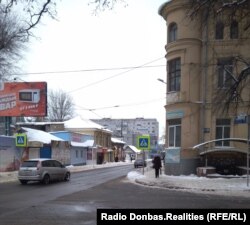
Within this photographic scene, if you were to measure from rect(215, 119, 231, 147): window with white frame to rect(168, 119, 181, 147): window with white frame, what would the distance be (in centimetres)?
275

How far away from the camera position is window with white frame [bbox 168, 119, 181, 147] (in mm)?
35691

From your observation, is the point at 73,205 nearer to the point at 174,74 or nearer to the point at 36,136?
the point at 174,74

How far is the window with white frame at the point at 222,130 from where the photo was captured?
113ft

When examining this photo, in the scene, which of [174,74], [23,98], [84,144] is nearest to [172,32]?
[174,74]

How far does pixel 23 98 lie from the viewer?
Result: 48.9m

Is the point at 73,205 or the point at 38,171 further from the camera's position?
the point at 38,171

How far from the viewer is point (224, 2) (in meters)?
16.7

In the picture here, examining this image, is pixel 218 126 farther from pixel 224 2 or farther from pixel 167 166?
pixel 224 2

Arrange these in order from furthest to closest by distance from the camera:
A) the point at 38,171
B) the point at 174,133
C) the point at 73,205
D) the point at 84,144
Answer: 1. the point at 84,144
2. the point at 174,133
3. the point at 38,171
4. the point at 73,205

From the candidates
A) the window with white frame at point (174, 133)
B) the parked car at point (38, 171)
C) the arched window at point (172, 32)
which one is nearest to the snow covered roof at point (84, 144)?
the window with white frame at point (174, 133)

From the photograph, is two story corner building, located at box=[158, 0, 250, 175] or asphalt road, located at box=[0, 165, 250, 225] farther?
two story corner building, located at box=[158, 0, 250, 175]

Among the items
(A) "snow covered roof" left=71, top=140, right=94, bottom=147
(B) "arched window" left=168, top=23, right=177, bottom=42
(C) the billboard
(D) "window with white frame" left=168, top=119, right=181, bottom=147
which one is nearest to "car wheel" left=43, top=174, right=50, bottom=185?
(D) "window with white frame" left=168, top=119, right=181, bottom=147

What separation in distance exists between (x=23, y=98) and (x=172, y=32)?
735 inches

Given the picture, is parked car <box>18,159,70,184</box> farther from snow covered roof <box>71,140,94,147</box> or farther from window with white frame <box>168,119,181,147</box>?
snow covered roof <box>71,140,94,147</box>
